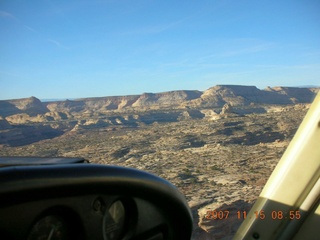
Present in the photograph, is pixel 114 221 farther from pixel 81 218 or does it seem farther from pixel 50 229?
pixel 50 229

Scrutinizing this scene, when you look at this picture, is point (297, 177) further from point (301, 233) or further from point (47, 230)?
point (47, 230)

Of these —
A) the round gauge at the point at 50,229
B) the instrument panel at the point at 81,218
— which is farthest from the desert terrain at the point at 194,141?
the round gauge at the point at 50,229

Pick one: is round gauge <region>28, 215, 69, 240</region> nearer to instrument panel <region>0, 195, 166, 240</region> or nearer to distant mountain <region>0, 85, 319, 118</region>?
instrument panel <region>0, 195, 166, 240</region>

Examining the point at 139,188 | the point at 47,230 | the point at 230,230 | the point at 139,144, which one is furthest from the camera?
the point at 139,144

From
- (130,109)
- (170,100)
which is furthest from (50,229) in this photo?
(170,100)

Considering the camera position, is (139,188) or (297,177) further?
(297,177)

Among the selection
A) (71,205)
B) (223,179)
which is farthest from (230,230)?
(71,205)
